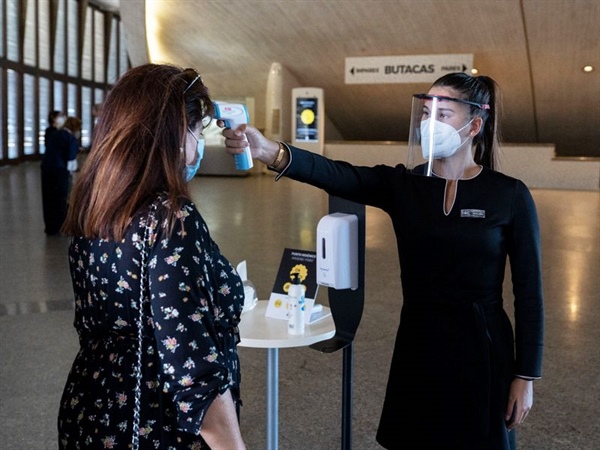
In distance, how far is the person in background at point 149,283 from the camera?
131cm

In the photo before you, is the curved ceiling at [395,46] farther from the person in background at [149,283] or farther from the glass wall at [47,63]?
the person in background at [149,283]

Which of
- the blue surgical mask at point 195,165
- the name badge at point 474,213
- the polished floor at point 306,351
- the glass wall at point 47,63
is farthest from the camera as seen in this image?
the glass wall at point 47,63

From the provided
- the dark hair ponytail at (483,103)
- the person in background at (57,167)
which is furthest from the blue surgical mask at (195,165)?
the person in background at (57,167)

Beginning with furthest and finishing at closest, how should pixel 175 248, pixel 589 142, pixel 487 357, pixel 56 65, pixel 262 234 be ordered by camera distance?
pixel 56 65 → pixel 589 142 → pixel 262 234 → pixel 487 357 → pixel 175 248

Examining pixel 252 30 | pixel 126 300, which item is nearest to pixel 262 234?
pixel 126 300

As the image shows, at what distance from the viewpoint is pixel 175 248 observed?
1.30 metres

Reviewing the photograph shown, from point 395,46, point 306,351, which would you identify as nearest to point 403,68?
point 395,46

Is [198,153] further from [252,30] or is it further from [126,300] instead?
[252,30]

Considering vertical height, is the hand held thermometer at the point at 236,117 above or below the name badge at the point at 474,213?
above

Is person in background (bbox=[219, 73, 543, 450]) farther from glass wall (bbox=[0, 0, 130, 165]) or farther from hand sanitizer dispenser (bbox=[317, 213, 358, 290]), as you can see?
glass wall (bbox=[0, 0, 130, 165])

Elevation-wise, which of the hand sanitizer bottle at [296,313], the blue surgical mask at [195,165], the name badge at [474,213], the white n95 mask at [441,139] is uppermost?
the white n95 mask at [441,139]

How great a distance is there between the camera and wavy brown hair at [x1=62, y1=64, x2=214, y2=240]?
135 centimetres

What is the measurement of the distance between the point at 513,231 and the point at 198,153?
3.09ft

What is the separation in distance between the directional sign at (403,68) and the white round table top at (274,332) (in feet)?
53.0
